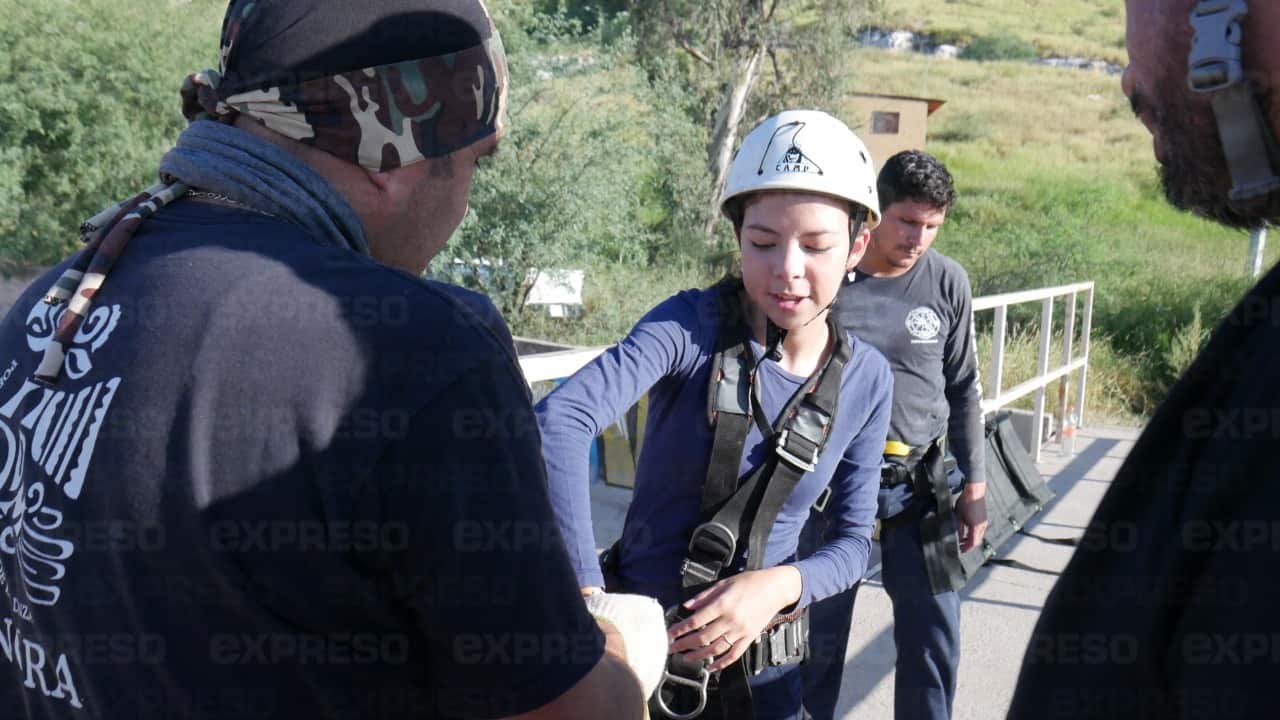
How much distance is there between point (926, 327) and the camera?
12.4 feet

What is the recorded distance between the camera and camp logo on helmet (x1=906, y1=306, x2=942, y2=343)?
12.4 ft

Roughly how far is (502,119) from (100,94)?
9387mm

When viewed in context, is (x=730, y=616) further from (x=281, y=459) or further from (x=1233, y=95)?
(x=1233, y=95)

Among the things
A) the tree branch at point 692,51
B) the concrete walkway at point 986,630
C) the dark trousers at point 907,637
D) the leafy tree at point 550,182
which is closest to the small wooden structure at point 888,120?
the tree branch at point 692,51

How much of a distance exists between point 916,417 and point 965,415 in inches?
15.1

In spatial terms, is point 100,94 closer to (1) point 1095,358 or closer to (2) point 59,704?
(2) point 59,704

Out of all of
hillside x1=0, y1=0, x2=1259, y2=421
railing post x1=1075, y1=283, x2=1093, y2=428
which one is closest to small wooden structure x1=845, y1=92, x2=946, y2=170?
hillside x1=0, y1=0, x2=1259, y2=421

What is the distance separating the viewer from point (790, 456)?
7.25 ft

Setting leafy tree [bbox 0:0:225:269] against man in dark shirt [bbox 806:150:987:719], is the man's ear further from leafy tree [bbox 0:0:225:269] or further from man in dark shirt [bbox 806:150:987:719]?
leafy tree [bbox 0:0:225:269]

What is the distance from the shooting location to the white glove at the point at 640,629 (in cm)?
141

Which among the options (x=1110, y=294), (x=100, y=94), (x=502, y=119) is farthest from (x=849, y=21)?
(x=502, y=119)

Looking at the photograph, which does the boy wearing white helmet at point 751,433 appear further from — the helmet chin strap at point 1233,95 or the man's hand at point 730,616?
the helmet chin strap at point 1233,95

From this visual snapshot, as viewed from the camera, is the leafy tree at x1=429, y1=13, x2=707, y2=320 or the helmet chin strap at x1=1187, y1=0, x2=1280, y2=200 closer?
the helmet chin strap at x1=1187, y1=0, x2=1280, y2=200

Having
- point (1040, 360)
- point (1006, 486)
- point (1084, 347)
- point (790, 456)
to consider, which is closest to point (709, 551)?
point (790, 456)
